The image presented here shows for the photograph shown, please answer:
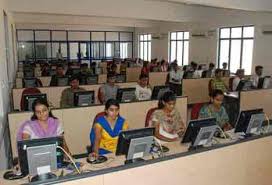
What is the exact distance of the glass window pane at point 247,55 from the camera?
33.8 ft

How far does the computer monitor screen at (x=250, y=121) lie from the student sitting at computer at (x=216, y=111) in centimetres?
63

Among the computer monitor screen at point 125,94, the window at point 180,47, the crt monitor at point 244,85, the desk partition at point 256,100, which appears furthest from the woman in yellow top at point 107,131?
the window at point 180,47

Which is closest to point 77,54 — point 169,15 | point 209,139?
point 169,15

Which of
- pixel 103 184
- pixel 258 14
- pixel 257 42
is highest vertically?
pixel 258 14

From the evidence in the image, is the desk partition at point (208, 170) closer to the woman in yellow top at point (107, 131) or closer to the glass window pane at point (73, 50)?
the woman in yellow top at point (107, 131)

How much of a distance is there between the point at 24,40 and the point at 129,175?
15.4 m

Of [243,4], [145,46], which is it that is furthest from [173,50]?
[243,4]

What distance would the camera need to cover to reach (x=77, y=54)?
685 inches

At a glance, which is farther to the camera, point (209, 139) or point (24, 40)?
point (24, 40)

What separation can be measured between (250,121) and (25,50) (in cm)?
1478

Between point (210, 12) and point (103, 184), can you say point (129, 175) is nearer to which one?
point (103, 184)

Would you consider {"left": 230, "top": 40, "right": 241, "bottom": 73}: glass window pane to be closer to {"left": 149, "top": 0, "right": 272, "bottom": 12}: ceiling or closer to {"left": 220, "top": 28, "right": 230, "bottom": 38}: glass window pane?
{"left": 220, "top": 28, "right": 230, "bottom": 38}: glass window pane

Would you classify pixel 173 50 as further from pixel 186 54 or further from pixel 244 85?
pixel 244 85

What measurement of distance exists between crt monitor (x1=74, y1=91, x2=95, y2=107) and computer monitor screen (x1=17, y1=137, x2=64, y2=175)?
2488 mm
